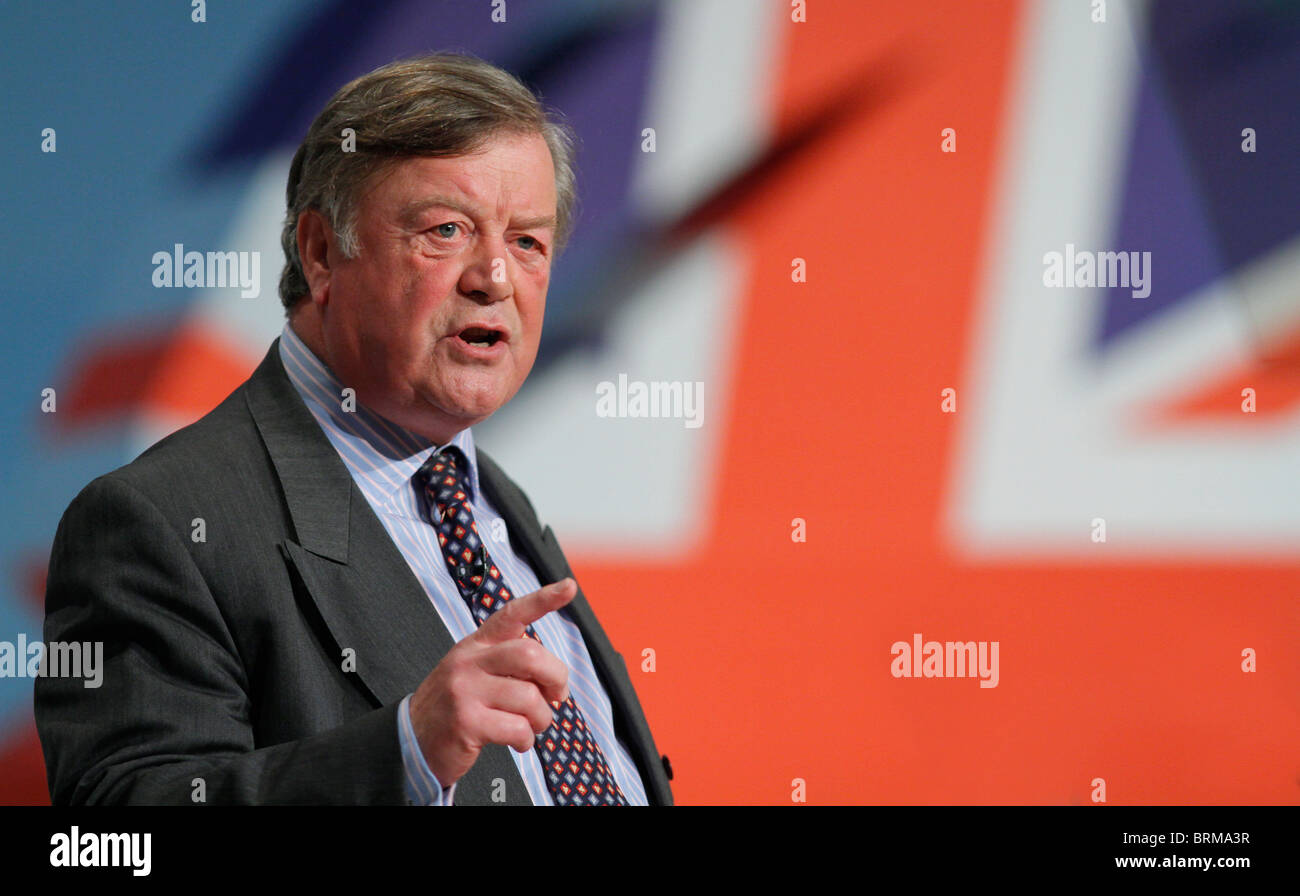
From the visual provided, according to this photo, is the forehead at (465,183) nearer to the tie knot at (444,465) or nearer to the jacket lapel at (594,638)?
the tie knot at (444,465)

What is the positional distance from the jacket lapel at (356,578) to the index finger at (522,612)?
0.79 feet

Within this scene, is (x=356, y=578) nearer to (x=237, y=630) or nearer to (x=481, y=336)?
(x=237, y=630)

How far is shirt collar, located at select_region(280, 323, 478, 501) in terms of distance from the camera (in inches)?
66.9

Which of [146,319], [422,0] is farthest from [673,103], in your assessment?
[146,319]

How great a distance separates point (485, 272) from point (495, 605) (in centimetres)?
48

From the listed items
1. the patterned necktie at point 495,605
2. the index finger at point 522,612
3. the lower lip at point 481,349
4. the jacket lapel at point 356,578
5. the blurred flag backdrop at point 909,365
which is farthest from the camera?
the blurred flag backdrop at point 909,365

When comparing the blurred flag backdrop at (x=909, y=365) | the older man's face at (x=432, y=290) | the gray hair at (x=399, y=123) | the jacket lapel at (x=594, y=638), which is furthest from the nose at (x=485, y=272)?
the blurred flag backdrop at (x=909, y=365)

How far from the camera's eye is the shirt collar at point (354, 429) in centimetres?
170

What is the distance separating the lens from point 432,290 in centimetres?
174

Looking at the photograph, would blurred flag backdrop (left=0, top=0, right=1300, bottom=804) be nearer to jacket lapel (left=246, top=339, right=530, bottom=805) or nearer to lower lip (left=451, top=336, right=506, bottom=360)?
lower lip (left=451, top=336, right=506, bottom=360)

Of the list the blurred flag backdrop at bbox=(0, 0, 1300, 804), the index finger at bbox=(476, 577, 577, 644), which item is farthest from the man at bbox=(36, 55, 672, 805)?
the blurred flag backdrop at bbox=(0, 0, 1300, 804)

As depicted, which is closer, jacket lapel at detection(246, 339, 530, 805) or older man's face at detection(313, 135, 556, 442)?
jacket lapel at detection(246, 339, 530, 805)

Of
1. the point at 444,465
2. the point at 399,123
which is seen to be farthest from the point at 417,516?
the point at 399,123

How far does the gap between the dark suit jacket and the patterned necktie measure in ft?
0.35
